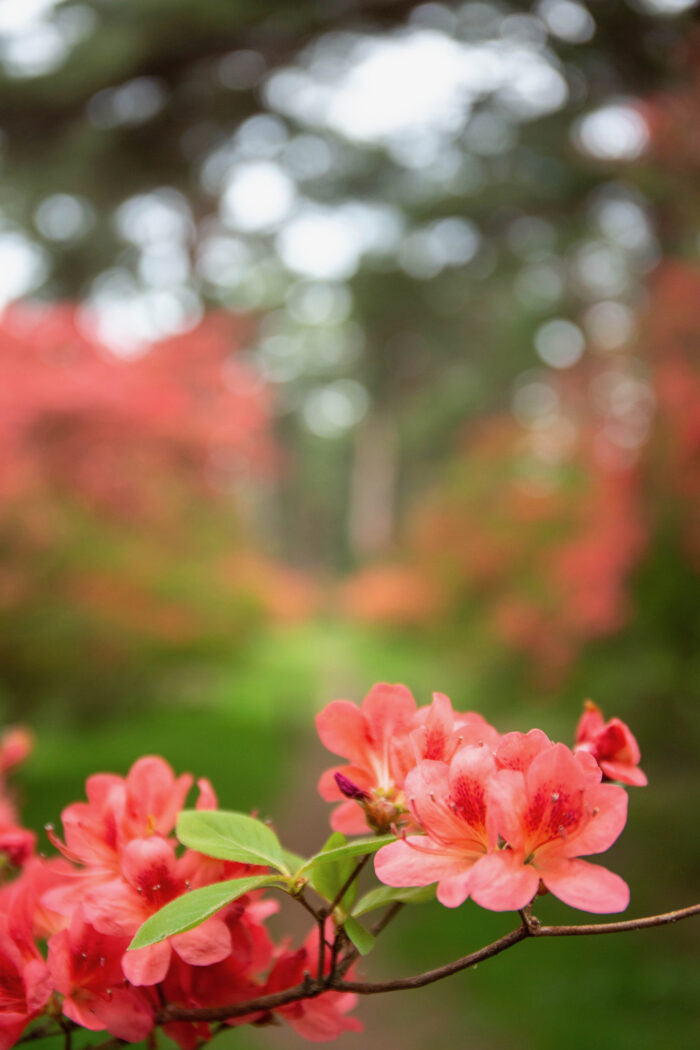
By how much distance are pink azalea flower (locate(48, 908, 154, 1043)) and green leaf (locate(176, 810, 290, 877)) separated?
0.08 m

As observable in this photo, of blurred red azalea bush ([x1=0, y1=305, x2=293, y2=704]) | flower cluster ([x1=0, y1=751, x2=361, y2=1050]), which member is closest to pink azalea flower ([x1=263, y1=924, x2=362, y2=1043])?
flower cluster ([x1=0, y1=751, x2=361, y2=1050])

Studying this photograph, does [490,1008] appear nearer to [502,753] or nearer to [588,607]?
[588,607]

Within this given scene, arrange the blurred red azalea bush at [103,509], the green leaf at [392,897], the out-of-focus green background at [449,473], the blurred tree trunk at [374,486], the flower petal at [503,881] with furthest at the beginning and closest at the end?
Result: 1. the blurred tree trunk at [374,486]
2. the blurred red azalea bush at [103,509]
3. the out-of-focus green background at [449,473]
4. the green leaf at [392,897]
5. the flower petal at [503,881]

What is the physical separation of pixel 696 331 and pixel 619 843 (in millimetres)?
2082

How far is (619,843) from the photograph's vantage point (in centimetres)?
318

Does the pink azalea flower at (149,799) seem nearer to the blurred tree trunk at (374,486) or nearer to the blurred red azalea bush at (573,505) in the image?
the blurred red azalea bush at (573,505)

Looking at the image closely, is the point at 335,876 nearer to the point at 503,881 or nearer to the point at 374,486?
the point at 503,881

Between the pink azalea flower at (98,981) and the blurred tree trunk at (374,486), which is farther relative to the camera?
the blurred tree trunk at (374,486)

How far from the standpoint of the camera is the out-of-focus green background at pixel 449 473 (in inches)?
112

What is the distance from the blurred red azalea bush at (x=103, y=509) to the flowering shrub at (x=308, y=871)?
9.84 ft

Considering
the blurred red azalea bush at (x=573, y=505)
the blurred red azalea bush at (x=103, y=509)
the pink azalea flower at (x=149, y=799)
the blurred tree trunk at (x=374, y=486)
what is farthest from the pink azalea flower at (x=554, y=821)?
the blurred tree trunk at (x=374, y=486)

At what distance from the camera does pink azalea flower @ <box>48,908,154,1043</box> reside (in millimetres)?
475

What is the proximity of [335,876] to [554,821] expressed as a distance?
0.15 meters

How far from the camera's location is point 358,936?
1.55 ft
